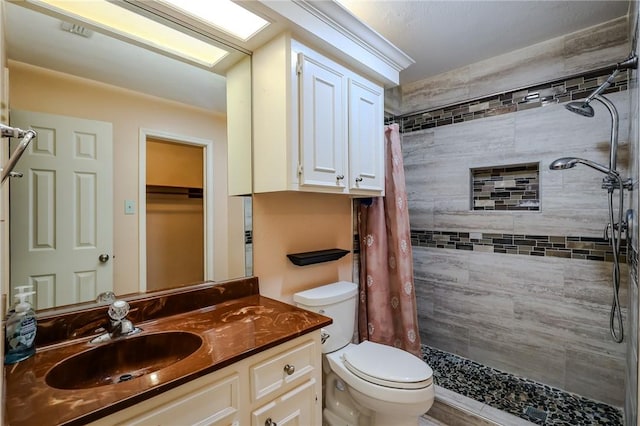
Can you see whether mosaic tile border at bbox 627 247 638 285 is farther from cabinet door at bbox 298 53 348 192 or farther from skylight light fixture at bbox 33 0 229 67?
skylight light fixture at bbox 33 0 229 67

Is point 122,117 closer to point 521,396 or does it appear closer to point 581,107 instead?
point 581,107

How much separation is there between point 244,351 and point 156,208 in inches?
29.6

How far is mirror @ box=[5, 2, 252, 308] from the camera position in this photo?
3.43 ft

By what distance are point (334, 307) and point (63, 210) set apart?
1286 millimetres

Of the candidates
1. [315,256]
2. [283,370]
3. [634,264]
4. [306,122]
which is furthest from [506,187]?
[283,370]

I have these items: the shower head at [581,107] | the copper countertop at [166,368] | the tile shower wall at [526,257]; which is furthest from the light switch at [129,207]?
the shower head at [581,107]

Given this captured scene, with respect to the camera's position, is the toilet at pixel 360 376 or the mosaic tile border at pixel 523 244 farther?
the mosaic tile border at pixel 523 244

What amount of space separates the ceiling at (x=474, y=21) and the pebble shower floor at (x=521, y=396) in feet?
7.20

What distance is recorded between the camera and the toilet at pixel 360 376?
4.51 ft

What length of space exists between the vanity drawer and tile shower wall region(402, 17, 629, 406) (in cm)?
155

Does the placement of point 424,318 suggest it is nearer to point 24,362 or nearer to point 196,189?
point 196,189

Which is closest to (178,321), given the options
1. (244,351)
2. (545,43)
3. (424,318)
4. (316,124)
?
(244,351)

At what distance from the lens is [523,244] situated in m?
2.04

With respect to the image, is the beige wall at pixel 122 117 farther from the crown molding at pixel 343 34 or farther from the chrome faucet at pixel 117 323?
the crown molding at pixel 343 34
